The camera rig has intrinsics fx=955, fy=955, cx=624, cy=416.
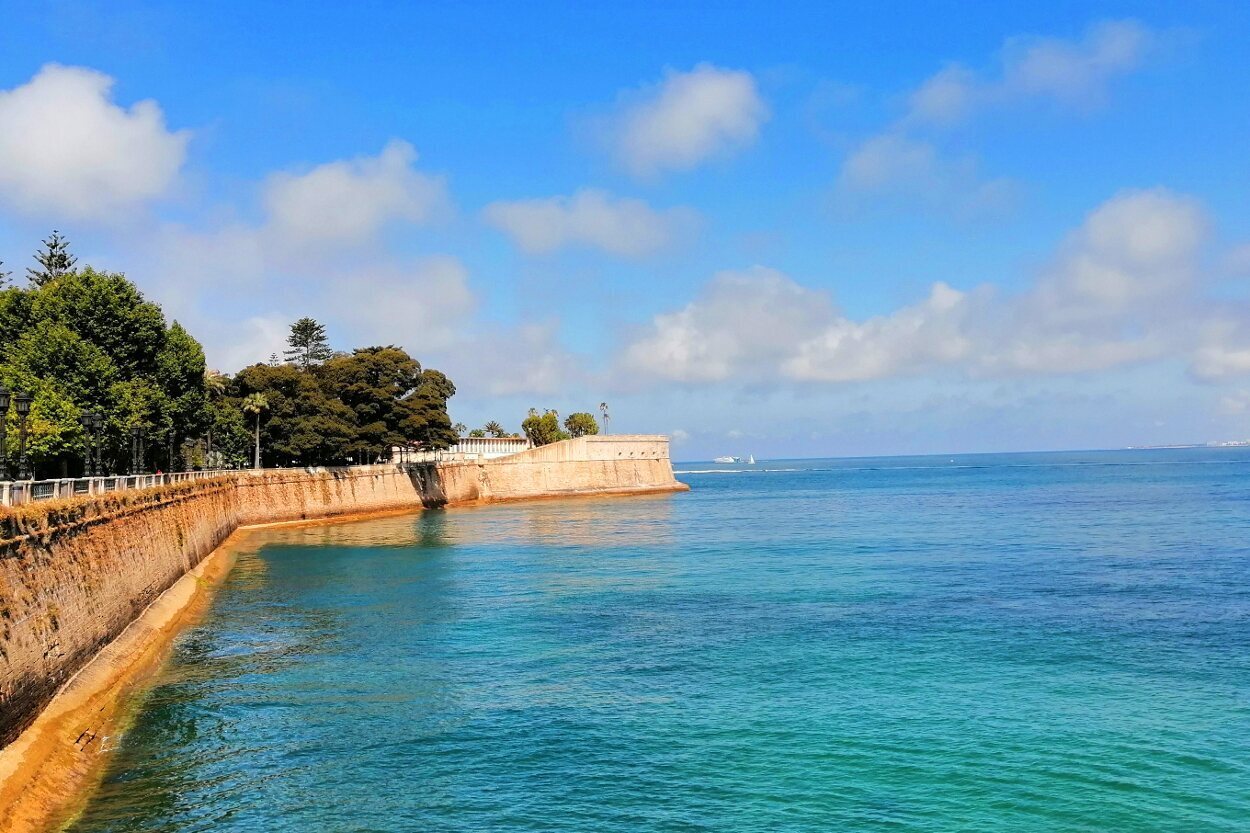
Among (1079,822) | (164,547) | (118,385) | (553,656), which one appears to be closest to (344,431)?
(118,385)

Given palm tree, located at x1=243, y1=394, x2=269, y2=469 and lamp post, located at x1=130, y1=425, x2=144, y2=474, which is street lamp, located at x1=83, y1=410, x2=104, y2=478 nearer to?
lamp post, located at x1=130, y1=425, x2=144, y2=474

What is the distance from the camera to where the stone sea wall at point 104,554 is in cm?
1839

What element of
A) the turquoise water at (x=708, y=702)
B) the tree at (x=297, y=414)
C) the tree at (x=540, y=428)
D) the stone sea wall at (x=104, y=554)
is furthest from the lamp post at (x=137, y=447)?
the tree at (x=540, y=428)

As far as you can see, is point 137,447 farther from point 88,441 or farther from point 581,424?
point 581,424

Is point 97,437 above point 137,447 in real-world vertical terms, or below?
above

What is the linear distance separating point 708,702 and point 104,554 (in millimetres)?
17228

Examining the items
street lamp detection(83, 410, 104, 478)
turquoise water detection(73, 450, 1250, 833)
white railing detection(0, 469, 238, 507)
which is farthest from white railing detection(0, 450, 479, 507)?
turquoise water detection(73, 450, 1250, 833)

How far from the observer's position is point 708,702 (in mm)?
22156

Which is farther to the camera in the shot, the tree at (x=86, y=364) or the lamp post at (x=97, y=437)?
the tree at (x=86, y=364)

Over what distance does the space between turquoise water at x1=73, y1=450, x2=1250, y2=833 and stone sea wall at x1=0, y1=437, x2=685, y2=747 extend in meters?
2.28

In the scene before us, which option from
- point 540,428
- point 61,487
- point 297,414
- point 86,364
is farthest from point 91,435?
point 540,428

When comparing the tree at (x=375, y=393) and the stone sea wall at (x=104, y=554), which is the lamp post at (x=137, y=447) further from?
the tree at (x=375, y=393)

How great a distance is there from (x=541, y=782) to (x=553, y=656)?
986 cm

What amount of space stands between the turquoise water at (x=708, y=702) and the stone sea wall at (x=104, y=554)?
2.28 meters
